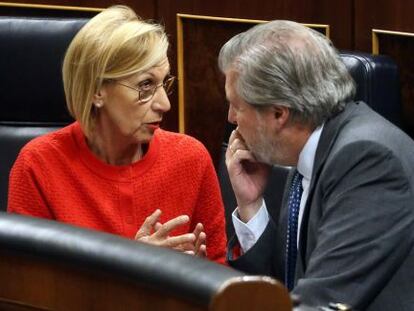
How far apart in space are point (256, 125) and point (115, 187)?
1.37 feet

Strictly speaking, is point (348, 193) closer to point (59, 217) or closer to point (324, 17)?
point (59, 217)

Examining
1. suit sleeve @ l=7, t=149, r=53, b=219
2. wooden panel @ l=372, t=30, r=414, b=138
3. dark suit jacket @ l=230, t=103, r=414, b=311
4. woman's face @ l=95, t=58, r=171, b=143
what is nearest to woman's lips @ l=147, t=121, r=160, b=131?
woman's face @ l=95, t=58, r=171, b=143

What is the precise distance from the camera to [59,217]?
6.00 ft

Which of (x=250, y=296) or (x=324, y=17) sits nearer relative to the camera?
(x=250, y=296)

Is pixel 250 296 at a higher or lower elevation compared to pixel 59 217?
higher

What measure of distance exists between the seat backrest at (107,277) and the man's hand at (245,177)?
966mm

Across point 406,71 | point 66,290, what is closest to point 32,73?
point 406,71

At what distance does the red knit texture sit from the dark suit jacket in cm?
48

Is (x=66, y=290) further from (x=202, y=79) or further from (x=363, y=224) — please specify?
(x=202, y=79)

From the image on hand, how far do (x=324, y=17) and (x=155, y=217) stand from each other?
1239 mm

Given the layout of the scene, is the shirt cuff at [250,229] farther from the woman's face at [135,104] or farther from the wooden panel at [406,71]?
the wooden panel at [406,71]

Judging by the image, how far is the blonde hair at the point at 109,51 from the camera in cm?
180

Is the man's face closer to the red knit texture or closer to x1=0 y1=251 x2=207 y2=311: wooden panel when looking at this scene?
the red knit texture

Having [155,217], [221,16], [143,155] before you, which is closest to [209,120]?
[221,16]
